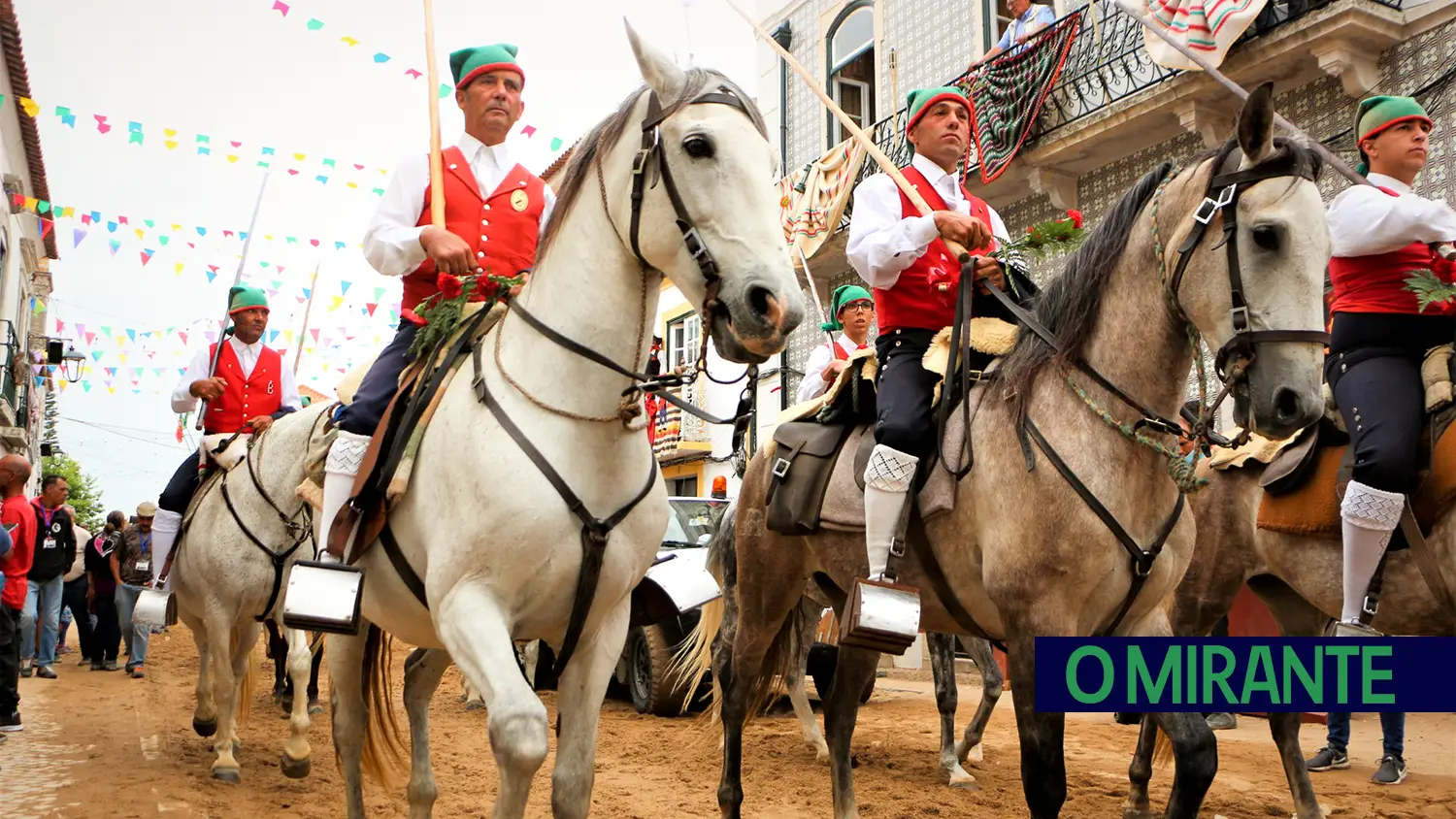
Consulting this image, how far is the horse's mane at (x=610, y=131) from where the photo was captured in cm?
334

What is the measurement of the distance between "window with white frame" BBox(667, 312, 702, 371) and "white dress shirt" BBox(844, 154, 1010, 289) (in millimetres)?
18906

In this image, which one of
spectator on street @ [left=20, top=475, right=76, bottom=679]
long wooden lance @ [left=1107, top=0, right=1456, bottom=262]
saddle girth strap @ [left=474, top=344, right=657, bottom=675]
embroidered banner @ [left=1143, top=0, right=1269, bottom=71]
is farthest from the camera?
spectator on street @ [left=20, top=475, right=76, bottom=679]

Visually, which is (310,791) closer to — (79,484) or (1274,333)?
(1274,333)

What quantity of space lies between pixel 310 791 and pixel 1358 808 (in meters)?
5.71

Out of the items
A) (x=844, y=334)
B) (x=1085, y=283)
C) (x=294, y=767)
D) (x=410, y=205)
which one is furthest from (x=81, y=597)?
(x=1085, y=283)

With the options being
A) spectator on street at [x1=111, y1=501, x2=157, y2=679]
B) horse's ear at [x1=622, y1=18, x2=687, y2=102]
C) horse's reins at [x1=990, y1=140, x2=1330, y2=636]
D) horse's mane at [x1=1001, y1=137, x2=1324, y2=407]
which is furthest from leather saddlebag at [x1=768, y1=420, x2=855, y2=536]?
spectator on street at [x1=111, y1=501, x2=157, y2=679]

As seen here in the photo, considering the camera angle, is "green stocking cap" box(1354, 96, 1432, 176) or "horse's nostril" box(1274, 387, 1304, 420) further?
"green stocking cap" box(1354, 96, 1432, 176)

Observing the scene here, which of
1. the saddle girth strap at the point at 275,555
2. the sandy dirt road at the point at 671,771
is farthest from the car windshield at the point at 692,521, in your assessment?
the saddle girth strap at the point at 275,555

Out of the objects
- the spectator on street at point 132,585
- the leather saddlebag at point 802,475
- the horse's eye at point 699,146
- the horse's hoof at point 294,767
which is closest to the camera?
the horse's eye at point 699,146

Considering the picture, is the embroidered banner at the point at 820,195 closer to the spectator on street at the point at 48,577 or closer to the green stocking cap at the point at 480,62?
the spectator on street at the point at 48,577

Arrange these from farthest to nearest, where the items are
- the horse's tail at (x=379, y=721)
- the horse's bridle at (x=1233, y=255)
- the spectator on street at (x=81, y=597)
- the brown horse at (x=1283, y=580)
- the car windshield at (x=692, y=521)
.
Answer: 1. the spectator on street at (x=81, y=597)
2. the car windshield at (x=692, y=521)
3. the brown horse at (x=1283, y=580)
4. the horse's tail at (x=379, y=721)
5. the horse's bridle at (x=1233, y=255)

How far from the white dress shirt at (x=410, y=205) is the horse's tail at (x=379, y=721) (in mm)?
1604

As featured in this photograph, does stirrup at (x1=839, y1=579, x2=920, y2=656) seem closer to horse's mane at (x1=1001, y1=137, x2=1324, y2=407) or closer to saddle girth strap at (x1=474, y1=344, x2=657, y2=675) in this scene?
horse's mane at (x1=1001, y1=137, x2=1324, y2=407)

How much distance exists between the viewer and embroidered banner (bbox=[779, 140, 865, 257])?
1495 centimetres
